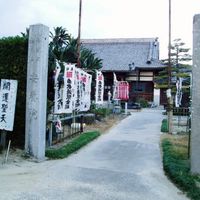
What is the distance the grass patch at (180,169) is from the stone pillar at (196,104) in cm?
35

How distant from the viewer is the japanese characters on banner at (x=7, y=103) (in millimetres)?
8719

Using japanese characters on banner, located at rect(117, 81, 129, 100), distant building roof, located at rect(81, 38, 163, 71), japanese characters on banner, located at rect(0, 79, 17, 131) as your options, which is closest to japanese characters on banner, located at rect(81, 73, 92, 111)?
japanese characters on banner, located at rect(0, 79, 17, 131)

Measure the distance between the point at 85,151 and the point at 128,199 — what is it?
4.62 metres

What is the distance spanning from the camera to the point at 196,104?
789 centimetres

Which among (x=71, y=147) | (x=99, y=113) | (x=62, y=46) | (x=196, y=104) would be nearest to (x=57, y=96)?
(x=71, y=147)

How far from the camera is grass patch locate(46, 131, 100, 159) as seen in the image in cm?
941

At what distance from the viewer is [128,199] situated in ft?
19.8

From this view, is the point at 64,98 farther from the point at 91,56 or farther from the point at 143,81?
the point at 143,81

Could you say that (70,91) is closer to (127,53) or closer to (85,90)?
(85,90)

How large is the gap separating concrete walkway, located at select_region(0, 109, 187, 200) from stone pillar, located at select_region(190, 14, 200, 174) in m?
0.81

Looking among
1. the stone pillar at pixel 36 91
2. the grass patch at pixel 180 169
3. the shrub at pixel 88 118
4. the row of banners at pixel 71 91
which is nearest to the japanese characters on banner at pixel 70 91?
the row of banners at pixel 71 91

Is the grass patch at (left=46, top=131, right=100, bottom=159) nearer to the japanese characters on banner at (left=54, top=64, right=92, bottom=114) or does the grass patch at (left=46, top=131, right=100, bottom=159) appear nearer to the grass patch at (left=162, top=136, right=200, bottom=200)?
the japanese characters on banner at (left=54, top=64, right=92, bottom=114)

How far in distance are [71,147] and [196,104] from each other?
13.8 ft

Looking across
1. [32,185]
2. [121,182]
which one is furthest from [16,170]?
[121,182]
